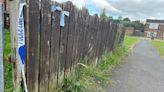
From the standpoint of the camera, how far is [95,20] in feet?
20.3

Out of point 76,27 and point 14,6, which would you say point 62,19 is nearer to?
point 76,27

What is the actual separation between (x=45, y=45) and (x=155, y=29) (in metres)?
82.5

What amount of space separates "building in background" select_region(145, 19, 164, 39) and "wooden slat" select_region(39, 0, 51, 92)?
258 ft

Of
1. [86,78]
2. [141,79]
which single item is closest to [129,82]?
[141,79]

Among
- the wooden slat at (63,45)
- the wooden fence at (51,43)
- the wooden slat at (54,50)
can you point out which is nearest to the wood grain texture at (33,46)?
the wooden fence at (51,43)

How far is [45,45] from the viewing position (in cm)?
334

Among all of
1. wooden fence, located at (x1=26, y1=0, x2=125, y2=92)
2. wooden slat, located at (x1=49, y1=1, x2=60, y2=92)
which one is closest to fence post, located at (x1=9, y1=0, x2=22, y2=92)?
wooden fence, located at (x1=26, y1=0, x2=125, y2=92)

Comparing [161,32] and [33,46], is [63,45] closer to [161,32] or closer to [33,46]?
[33,46]

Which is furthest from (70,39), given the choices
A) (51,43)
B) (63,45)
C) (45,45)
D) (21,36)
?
(21,36)

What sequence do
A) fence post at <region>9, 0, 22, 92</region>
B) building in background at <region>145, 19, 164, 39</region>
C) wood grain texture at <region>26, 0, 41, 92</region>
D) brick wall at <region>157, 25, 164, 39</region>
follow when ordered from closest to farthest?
fence post at <region>9, 0, 22, 92</region> → wood grain texture at <region>26, 0, 41, 92</region> → brick wall at <region>157, 25, 164, 39</region> → building in background at <region>145, 19, 164, 39</region>

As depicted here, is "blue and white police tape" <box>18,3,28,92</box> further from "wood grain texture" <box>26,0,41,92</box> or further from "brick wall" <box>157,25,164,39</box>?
"brick wall" <box>157,25,164,39</box>

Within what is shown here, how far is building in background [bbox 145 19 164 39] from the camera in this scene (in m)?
78.8

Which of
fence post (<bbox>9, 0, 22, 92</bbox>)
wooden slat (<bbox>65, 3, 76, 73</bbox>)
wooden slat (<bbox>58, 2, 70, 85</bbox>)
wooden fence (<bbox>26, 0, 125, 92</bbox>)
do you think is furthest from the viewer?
wooden slat (<bbox>65, 3, 76, 73</bbox>)

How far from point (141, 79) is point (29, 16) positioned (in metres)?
4.59
